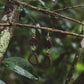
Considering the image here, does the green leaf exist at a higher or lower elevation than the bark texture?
lower

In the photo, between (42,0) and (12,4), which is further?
(42,0)

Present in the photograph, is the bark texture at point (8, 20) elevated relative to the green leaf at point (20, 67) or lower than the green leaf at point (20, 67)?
elevated

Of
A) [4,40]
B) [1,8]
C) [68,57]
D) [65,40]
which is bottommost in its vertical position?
[68,57]

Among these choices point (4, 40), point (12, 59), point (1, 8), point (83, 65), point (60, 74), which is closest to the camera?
point (4, 40)

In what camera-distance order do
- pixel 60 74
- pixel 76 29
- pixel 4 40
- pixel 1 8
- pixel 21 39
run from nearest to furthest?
pixel 4 40, pixel 1 8, pixel 60 74, pixel 76 29, pixel 21 39

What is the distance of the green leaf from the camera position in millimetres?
811

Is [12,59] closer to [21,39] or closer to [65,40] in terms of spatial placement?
[65,40]

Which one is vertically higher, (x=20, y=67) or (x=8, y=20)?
(x=8, y=20)

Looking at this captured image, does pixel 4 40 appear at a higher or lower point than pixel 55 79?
higher

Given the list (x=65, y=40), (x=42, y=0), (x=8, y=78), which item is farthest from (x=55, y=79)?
(x=42, y=0)

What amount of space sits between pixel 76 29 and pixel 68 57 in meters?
0.35

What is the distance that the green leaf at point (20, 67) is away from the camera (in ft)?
2.66

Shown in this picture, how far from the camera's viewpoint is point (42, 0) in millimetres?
1135

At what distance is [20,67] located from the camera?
840 millimetres
